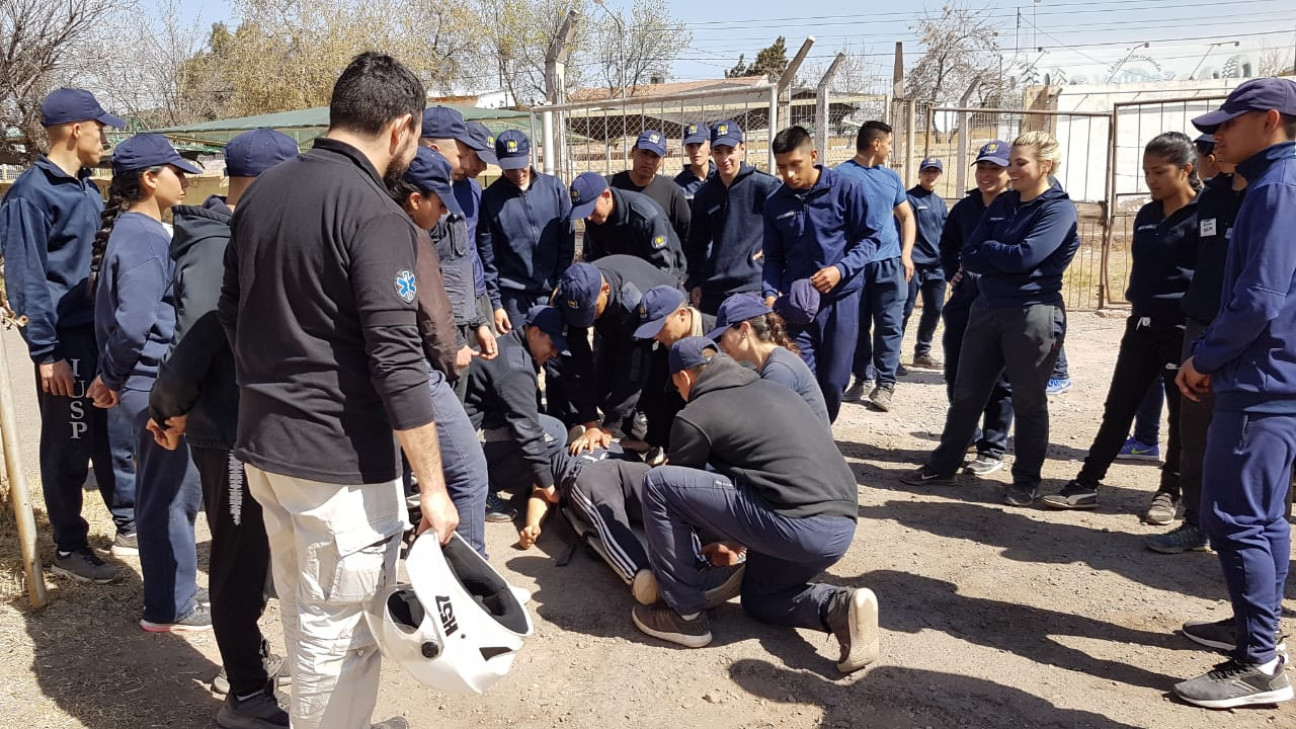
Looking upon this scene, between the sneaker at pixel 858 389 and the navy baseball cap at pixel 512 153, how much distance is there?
10.2 ft

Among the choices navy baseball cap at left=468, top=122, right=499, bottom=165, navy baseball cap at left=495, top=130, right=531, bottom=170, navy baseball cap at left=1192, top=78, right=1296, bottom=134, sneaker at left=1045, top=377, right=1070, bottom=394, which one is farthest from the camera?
sneaker at left=1045, top=377, right=1070, bottom=394

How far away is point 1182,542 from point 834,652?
6.42 ft

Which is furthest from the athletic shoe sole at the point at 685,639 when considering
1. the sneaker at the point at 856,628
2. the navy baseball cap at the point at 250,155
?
the navy baseball cap at the point at 250,155

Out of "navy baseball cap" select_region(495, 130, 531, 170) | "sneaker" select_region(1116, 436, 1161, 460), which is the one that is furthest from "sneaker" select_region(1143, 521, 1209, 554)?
"navy baseball cap" select_region(495, 130, 531, 170)

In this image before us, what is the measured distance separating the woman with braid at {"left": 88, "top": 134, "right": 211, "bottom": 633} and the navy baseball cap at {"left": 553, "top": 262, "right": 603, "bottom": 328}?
6.05 ft

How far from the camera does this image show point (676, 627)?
12.1 feet

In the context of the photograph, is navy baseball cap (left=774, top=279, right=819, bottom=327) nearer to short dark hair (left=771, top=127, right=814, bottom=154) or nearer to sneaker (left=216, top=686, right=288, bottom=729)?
short dark hair (left=771, top=127, right=814, bottom=154)

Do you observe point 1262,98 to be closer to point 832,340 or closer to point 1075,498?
point 1075,498

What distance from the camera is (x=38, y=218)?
418cm

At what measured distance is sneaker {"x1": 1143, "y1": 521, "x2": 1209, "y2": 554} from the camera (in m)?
4.46

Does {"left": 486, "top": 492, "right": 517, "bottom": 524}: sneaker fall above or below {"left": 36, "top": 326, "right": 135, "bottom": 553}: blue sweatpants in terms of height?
below

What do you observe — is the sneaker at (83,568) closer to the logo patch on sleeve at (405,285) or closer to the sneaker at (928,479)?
the logo patch on sleeve at (405,285)

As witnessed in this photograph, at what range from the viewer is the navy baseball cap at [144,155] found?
356 cm

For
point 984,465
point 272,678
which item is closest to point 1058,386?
point 984,465
